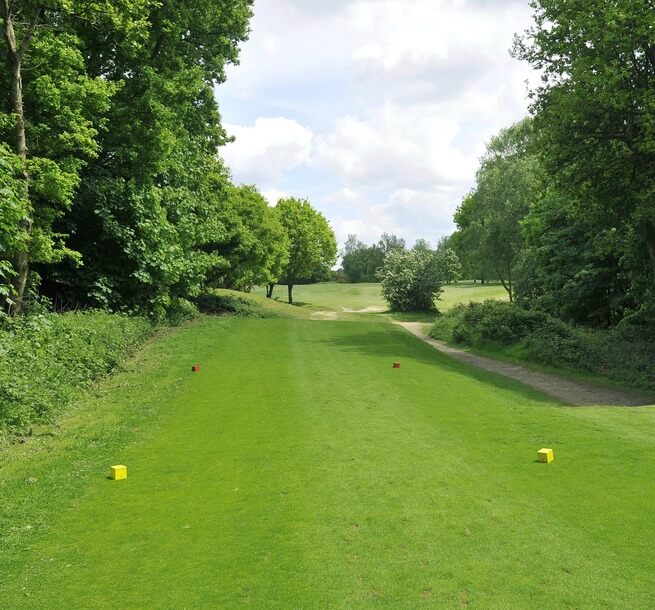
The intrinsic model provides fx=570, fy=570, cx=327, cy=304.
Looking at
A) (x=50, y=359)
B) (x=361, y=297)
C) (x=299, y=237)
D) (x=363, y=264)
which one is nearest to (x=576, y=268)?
(x=50, y=359)

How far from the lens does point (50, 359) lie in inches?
618

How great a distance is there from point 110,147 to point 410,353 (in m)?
16.9

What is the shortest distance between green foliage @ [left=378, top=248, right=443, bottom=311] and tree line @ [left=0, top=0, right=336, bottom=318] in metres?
33.5

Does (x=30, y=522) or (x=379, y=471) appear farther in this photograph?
(x=379, y=471)

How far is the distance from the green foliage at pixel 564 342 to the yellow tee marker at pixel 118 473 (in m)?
20.0

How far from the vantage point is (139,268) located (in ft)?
85.9

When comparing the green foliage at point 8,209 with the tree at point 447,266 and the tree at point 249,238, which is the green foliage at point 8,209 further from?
the tree at point 447,266

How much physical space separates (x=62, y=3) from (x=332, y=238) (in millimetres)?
83720

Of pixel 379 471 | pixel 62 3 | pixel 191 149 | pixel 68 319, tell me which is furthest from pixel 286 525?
pixel 191 149

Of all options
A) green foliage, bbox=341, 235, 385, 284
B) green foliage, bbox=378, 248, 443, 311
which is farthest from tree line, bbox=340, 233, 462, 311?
green foliage, bbox=341, 235, 385, 284

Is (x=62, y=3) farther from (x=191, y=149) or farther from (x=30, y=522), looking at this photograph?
(x=30, y=522)

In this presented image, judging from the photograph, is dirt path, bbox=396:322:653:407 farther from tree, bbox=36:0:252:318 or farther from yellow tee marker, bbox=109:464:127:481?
tree, bbox=36:0:252:318

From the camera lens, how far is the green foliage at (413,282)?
68188 mm

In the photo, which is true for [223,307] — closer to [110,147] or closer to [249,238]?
[249,238]
